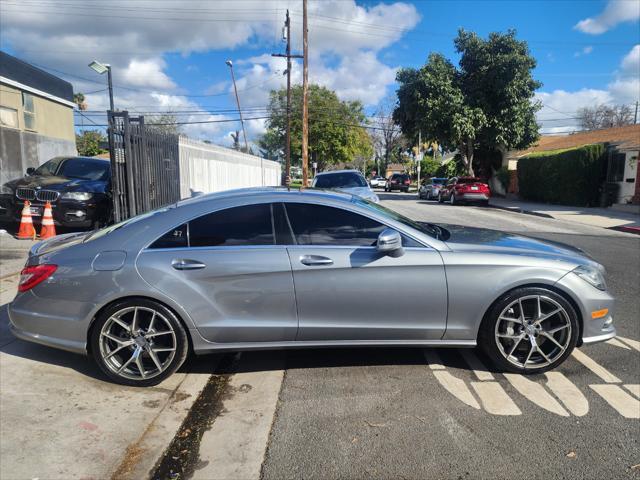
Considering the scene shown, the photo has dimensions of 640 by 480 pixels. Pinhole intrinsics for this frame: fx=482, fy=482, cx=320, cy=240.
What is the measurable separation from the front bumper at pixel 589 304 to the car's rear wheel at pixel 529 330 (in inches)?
3.0

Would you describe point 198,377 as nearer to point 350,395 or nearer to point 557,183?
point 350,395

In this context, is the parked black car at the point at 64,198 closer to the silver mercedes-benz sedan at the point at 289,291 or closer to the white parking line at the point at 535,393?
the silver mercedes-benz sedan at the point at 289,291

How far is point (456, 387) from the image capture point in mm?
3615

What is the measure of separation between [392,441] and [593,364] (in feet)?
7.10

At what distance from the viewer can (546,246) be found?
13.3 feet

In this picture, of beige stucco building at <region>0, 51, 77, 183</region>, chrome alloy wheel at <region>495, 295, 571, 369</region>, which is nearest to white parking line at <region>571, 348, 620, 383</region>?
chrome alloy wheel at <region>495, 295, 571, 369</region>

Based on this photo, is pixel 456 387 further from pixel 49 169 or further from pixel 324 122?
pixel 324 122

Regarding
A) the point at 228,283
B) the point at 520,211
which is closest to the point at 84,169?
the point at 228,283

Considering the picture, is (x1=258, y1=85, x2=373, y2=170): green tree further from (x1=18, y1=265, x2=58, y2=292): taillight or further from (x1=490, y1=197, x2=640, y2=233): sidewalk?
(x1=18, y1=265, x2=58, y2=292): taillight

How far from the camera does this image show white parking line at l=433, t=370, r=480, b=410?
3.41 meters

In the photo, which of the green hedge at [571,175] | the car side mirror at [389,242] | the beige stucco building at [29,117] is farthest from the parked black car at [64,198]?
the green hedge at [571,175]

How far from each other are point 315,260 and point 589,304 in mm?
2142

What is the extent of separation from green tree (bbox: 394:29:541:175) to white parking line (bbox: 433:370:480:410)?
25169 millimetres

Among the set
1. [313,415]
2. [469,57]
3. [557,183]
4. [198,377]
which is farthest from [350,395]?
[469,57]
